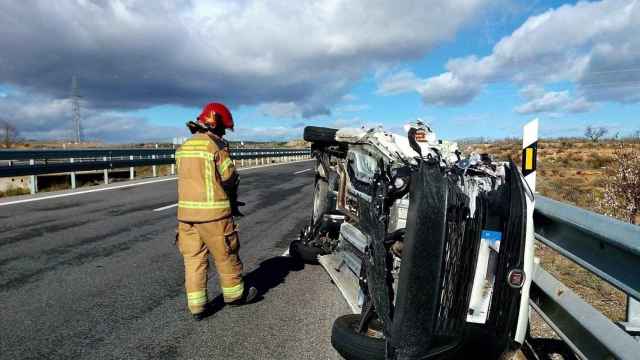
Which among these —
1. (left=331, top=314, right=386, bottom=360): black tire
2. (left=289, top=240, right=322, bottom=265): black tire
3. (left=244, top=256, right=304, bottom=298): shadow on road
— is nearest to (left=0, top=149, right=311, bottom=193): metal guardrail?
(left=244, top=256, right=304, bottom=298): shadow on road

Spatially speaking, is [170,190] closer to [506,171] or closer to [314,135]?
[314,135]

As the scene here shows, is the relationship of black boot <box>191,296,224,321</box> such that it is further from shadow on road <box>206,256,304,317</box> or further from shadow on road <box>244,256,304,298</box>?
shadow on road <box>244,256,304,298</box>

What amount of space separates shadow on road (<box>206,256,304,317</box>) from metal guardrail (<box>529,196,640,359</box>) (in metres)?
2.78

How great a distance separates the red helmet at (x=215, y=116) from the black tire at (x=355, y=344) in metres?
2.15

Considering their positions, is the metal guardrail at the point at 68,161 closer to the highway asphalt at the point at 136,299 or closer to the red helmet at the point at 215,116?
the highway asphalt at the point at 136,299

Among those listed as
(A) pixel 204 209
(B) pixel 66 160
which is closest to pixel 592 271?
(A) pixel 204 209

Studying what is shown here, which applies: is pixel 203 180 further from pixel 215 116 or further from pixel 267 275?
pixel 267 275

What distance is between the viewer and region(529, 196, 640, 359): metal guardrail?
205cm

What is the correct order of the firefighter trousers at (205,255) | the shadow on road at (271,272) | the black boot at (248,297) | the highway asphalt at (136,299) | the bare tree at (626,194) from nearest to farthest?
the highway asphalt at (136,299) < the firefighter trousers at (205,255) < the black boot at (248,297) < the shadow on road at (271,272) < the bare tree at (626,194)

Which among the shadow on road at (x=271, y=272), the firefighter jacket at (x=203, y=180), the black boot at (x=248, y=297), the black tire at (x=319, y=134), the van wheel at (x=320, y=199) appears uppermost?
the black tire at (x=319, y=134)

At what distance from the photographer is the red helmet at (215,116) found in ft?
14.1

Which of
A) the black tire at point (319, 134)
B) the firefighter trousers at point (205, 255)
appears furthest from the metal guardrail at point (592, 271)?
the firefighter trousers at point (205, 255)

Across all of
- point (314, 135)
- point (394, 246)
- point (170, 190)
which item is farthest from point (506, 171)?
point (170, 190)

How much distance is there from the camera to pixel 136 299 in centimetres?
460
